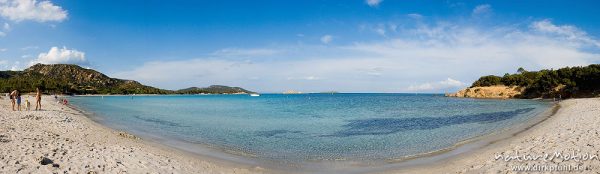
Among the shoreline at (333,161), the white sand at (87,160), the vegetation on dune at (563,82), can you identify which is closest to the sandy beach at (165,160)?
the white sand at (87,160)

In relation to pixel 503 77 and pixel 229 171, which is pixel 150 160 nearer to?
pixel 229 171

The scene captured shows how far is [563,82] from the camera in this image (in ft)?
337

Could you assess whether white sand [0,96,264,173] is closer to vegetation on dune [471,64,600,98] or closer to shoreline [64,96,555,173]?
shoreline [64,96,555,173]

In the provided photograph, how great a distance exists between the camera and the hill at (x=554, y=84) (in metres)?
93.6

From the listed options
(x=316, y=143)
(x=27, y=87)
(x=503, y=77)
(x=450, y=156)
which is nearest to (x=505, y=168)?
(x=450, y=156)

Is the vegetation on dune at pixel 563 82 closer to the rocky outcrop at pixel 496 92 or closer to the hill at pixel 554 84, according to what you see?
the hill at pixel 554 84

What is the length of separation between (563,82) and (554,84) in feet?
11.2

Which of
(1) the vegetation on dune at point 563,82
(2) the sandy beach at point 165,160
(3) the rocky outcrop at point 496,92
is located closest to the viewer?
(2) the sandy beach at point 165,160

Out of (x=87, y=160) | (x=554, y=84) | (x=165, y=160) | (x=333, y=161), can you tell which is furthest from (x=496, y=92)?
(x=87, y=160)

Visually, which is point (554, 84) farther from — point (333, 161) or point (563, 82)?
point (333, 161)

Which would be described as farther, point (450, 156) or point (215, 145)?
point (215, 145)

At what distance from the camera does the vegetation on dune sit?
306 feet

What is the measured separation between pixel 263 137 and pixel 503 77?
146 meters

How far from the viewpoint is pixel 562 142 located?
1570 centimetres
